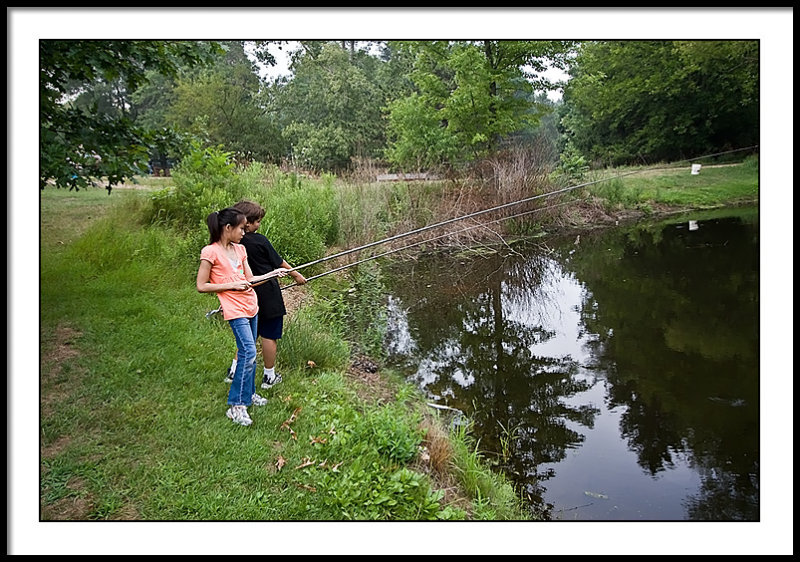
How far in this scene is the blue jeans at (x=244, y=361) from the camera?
3543 millimetres

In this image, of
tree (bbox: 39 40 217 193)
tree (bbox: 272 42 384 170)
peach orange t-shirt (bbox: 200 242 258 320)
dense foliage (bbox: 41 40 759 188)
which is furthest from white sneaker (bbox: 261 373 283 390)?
tree (bbox: 272 42 384 170)

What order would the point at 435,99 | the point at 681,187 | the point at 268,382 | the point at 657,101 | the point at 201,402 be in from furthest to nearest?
the point at 657,101
the point at 681,187
the point at 435,99
the point at 268,382
the point at 201,402

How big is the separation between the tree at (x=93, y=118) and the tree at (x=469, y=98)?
821cm

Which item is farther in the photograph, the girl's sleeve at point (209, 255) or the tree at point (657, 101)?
the tree at point (657, 101)

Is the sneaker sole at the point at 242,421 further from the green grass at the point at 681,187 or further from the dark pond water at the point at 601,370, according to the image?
the green grass at the point at 681,187

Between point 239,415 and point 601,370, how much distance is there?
136 inches

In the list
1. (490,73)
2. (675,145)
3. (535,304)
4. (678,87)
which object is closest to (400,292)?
(535,304)

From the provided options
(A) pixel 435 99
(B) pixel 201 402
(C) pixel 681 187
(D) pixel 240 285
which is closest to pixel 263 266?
(D) pixel 240 285

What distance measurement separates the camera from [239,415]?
145 inches

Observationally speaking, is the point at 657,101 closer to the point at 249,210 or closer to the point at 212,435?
the point at 249,210

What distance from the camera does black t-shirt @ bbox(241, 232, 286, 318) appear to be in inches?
155

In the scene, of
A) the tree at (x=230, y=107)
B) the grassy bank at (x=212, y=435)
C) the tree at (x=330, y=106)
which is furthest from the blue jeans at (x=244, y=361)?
the tree at (x=330, y=106)

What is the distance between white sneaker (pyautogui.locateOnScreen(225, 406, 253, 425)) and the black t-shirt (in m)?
0.64
